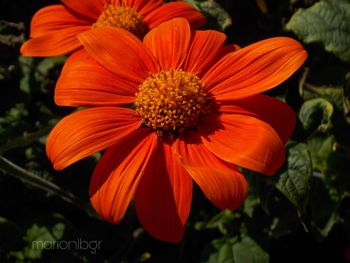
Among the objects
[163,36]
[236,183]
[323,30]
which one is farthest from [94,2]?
[236,183]

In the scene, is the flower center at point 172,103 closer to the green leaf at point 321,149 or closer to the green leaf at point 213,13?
the green leaf at point 213,13

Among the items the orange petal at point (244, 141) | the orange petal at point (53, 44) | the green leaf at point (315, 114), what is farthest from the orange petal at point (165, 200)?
the orange petal at point (53, 44)

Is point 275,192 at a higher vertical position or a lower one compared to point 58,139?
lower

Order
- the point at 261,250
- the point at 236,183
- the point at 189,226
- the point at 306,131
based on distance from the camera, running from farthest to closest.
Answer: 1. the point at 189,226
2. the point at 261,250
3. the point at 306,131
4. the point at 236,183

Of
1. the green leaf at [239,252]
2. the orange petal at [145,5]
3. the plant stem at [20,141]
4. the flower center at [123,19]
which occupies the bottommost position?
the green leaf at [239,252]

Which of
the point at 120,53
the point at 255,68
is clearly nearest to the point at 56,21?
the point at 120,53

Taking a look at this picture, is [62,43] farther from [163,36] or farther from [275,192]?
[275,192]

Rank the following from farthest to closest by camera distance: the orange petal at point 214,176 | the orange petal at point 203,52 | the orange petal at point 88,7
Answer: the orange petal at point 88,7, the orange petal at point 203,52, the orange petal at point 214,176
